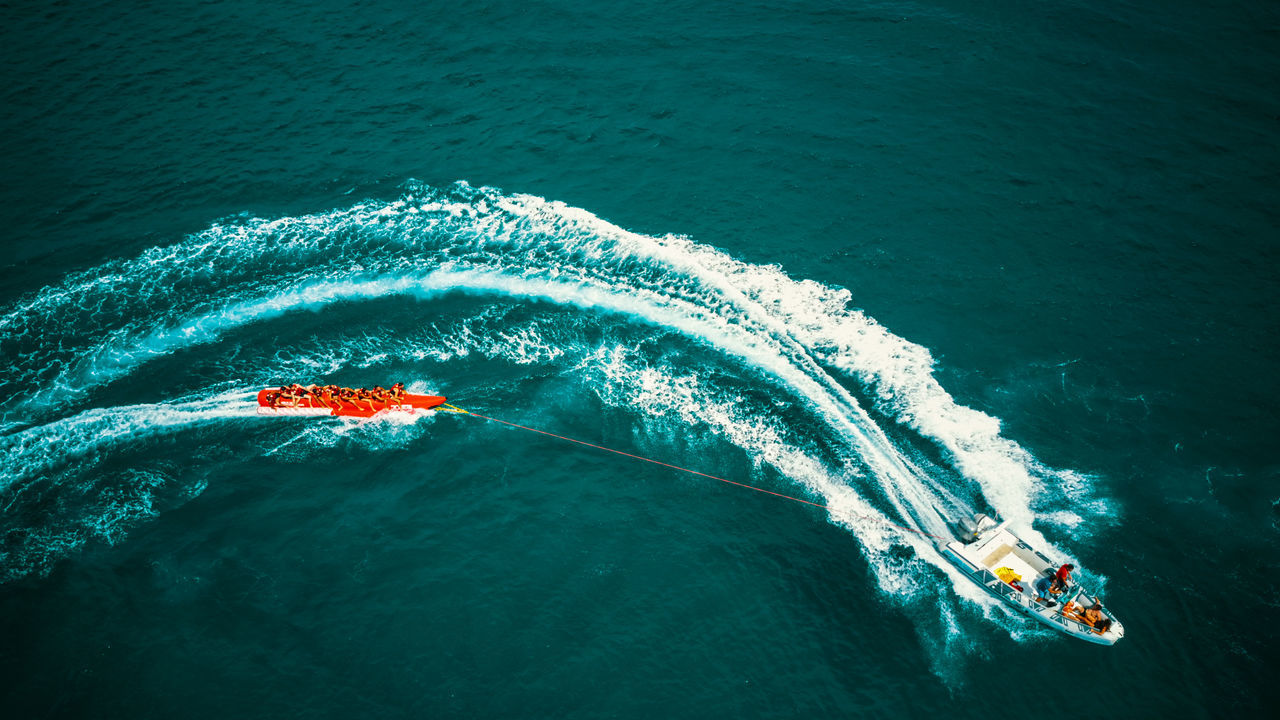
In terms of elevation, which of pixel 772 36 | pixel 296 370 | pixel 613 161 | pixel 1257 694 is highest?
pixel 772 36

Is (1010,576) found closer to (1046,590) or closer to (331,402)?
(1046,590)

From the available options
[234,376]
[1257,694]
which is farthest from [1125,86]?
[234,376]

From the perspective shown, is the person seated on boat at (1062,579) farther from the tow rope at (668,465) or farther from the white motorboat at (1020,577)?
the tow rope at (668,465)

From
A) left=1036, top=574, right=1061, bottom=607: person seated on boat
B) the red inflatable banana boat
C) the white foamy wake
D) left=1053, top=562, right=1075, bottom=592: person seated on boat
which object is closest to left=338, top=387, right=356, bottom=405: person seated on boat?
the red inflatable banana boat

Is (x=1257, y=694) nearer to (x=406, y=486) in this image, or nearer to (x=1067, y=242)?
(x=1067, y=242)

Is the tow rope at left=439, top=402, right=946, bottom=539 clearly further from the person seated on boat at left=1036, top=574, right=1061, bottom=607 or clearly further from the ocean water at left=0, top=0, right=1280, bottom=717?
the person seated on boat at left=1036, top=574, right=1061, bottom=607

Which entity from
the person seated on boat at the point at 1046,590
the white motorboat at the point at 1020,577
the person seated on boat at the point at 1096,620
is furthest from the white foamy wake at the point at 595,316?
the person seated on boat at the point at 1096,620
